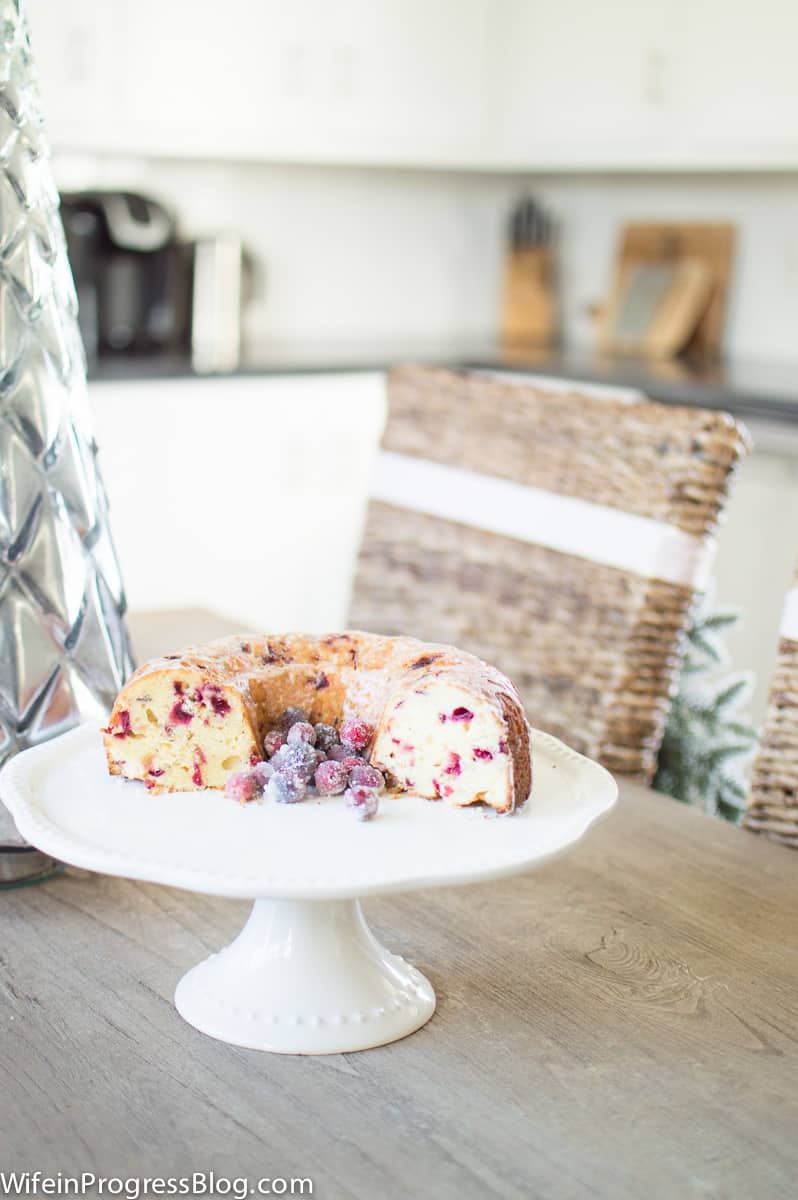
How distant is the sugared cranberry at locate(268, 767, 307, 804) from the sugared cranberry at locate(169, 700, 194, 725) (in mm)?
63

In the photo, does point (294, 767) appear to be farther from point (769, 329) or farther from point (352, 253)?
point (352, 253)

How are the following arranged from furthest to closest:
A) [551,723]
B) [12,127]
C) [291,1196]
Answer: [551,723] → [12,127] → [291,1196]

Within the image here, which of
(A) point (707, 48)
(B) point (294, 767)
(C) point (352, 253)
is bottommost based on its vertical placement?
(B) point (294, 767)

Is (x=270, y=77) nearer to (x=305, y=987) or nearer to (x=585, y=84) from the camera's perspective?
(x=585, y=84)

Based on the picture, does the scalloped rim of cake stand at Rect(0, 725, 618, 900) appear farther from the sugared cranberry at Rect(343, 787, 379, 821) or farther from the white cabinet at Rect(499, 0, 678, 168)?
the white cabinet at Rect(499, 0, 678, 168)

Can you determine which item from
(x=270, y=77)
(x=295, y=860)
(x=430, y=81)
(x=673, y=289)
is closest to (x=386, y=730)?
(x=295, y=860)

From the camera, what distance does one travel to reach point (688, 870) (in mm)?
1013

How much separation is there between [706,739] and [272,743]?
0.66 metres

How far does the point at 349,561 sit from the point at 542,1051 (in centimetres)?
284

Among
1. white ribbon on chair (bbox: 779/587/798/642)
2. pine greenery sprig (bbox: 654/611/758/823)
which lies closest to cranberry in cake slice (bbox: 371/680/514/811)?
white ribbon on chair (bbox: 779/587/798/642)

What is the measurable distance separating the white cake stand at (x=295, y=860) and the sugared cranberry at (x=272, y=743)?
0.04 m

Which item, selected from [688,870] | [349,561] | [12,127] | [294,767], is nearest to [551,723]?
[688,870]

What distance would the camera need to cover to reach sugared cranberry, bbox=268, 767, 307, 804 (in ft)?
2.59

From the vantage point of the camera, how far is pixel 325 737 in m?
0.84
